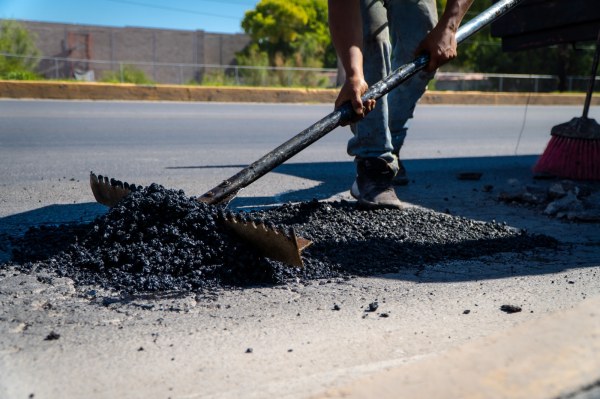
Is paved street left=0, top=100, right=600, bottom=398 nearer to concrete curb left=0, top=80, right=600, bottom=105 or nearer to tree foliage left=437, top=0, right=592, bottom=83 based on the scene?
concrete curb left=0, top=80, right=600, bottom=105

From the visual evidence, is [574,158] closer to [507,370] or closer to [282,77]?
[507,370]

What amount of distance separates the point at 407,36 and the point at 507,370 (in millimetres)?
2770

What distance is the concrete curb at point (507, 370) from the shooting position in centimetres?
171

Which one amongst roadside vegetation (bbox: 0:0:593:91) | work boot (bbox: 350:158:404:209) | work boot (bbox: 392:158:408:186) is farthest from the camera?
roadside vegetation (bbox: 0:0:593:91)

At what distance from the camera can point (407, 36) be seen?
4.20 m

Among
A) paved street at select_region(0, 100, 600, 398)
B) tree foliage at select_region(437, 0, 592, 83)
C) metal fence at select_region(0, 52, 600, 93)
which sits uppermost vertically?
tree foliage at select_region(437, 0, 592, 83)

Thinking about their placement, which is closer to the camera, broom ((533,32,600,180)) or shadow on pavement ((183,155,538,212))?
shadow on pavement ((183,155,538,212))

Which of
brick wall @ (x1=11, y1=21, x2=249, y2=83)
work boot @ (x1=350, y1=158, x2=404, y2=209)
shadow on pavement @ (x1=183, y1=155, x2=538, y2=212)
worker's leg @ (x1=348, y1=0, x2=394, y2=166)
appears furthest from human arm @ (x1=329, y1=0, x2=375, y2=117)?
brick wall @ (x1=11, y1=21, x2=249, y2=83)

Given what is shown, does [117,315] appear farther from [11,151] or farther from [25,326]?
[11,151]

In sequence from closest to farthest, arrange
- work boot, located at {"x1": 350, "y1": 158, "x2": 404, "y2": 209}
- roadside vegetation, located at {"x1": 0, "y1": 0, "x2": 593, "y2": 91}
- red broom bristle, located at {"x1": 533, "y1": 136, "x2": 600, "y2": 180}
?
work boot, located at {"x1": 350, "y1": 158, "x2": 404, "y2": 209} → red broom bristle, located at {"x1": 533, "y1": 136, "x2": 600, "y2": 180} → roadside vegetation, located at {"x1": 0, "y1": 0, "x2": 593, "y2": 91}

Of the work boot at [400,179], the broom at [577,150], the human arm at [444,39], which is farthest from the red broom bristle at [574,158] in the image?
the human arm at [444,39]

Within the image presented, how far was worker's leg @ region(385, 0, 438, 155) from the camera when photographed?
13.7 ft

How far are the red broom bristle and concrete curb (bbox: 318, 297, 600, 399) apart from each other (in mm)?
3484

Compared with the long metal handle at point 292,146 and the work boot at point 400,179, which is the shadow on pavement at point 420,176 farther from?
the long metal handle at point 292,146
